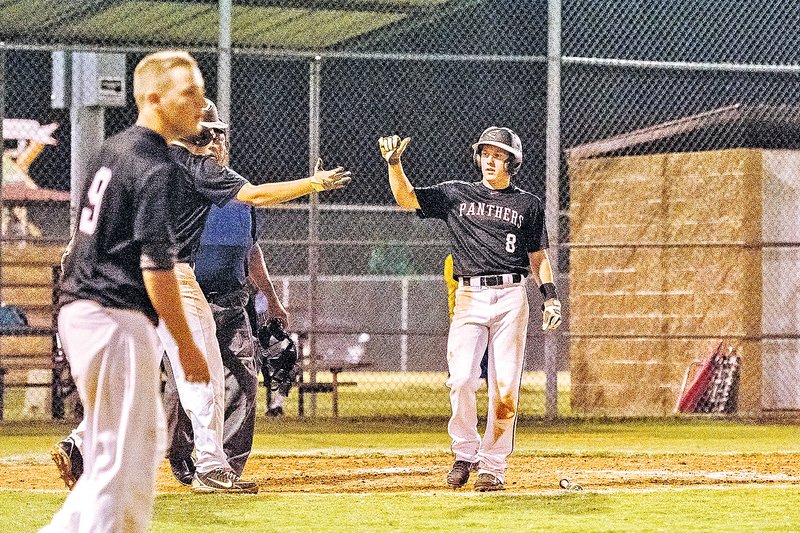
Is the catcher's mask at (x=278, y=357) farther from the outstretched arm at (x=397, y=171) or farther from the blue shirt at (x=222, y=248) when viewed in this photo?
the outstretched arm at (x=397, y=171)

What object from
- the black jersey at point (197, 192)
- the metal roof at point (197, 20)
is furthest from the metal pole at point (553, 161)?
the black jersey at point (197, 192)

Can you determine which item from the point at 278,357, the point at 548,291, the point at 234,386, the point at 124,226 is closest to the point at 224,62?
the point at 278,357

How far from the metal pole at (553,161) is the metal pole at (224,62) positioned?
293cm

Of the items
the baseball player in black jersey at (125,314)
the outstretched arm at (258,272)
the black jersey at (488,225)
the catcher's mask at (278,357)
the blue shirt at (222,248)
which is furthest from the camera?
the catcher's mask at (278,357)

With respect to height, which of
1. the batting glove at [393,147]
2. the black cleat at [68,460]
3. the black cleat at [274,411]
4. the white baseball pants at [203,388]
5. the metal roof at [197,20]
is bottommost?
the black cleat at [274,411]

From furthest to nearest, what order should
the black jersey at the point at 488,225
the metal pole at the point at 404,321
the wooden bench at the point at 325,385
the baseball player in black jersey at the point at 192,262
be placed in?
1. the metal pole at the point at 404,321
2. the wooden bench at the point at 325,385
3. the black jersey at the point at 488,225
4. the baseball player in black jersey at the point at 192,262

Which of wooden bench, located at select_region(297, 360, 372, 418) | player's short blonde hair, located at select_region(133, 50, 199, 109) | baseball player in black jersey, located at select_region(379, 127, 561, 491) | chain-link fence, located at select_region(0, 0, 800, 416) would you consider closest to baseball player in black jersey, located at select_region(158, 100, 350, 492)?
baseball player in black jersey, located at select_region(379, 127, 561, 491)

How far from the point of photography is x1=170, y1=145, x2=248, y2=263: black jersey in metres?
7.02

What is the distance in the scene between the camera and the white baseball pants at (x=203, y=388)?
7148mm

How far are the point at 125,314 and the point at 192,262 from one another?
9.64ft

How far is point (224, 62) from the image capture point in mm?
12484

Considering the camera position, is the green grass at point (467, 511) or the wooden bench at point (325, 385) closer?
the green grass at point (467, 511)

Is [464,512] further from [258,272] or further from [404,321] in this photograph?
[404,321]

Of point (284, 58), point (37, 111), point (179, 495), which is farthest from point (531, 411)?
point (37, 111)
